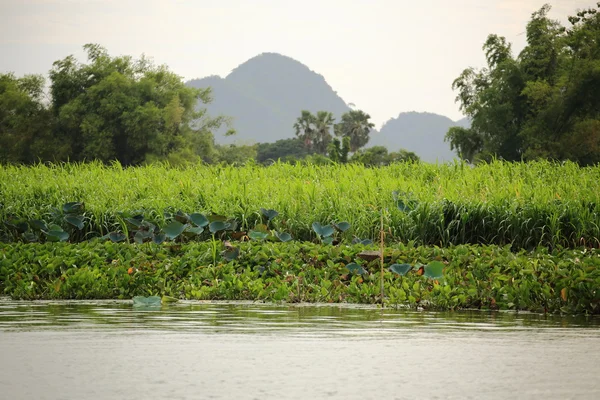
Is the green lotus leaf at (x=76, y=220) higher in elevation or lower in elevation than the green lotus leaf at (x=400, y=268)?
higher

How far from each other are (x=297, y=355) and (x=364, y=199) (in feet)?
23.9

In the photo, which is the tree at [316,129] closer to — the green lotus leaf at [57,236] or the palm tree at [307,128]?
the palm tree at [307,128]

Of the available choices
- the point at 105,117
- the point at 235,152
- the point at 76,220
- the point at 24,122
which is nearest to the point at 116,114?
the point at 105,117

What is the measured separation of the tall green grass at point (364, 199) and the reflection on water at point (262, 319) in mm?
3436

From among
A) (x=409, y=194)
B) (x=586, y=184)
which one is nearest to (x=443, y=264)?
(x=409, y=194)

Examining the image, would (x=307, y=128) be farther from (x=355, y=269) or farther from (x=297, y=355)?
(x=297, y=355)

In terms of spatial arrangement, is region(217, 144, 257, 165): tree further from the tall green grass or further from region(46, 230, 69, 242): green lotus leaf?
region(46, 230, 69, 242): green lotus leaf

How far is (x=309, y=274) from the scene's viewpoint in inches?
301

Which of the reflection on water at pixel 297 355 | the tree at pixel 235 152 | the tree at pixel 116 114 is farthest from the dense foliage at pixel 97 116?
the reflection on water at pixel 297 355

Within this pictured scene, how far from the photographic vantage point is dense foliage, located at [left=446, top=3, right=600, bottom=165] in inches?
1353

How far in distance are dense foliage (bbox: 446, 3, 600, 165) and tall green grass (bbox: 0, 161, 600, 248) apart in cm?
2020

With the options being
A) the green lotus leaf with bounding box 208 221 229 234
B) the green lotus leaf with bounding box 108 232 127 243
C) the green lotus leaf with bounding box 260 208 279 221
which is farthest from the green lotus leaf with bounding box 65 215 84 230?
the green lotus leaf with bounding box 260 208 279 221

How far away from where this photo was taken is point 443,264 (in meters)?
7.56

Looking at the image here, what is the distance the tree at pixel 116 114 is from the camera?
47781 mm
